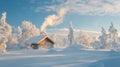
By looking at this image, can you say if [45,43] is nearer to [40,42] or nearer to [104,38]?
[40,42]

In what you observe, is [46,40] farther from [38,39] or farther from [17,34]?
[17,34]

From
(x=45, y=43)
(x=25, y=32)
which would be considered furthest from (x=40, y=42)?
(x=25, y=32)

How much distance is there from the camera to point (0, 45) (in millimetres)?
39531

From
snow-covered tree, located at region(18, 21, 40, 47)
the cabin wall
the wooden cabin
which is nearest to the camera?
the wooden cabin

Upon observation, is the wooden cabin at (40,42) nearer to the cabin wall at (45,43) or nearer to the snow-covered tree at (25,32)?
the cabin wall at (45,43)

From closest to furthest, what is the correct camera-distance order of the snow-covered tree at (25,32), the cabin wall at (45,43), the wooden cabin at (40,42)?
the wooden cabin at (40,42) < the cabin wall at (45,43) < the snow-covered tree at (25,32)

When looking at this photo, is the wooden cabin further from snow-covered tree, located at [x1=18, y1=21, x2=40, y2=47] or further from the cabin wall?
snow-covered tree, located at [x1=18, y1=21, x2=40, y2=47]

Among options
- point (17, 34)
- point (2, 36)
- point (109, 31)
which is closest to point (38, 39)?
point (2, 36)

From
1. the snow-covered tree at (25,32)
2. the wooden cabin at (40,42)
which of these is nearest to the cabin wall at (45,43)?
the wooden cabin at (40,42)

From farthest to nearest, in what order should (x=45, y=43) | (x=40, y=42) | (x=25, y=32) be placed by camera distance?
(x=25, y=32) < (x=45, y=43) < (x=40, y=42)

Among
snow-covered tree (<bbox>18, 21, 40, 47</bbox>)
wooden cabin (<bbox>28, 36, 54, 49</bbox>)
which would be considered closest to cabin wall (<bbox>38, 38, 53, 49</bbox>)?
wooden cabin (<bbox>28, 36, 54, 49</bbox>)

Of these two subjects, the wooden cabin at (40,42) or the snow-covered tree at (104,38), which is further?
the snow-covered tree at (104,38)

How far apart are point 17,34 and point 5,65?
244 feet

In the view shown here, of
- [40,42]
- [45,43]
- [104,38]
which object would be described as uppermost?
[104,38]
